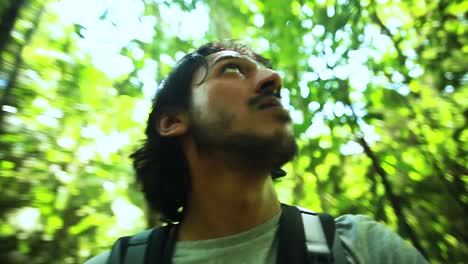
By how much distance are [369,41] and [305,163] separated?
44.3 inches

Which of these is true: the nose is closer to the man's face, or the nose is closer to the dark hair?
the man's face

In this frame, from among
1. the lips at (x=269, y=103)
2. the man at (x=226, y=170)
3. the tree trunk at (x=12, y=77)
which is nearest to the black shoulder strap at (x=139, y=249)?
the man at (x=226, y=170)

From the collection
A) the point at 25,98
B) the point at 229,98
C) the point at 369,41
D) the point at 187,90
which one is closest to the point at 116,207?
the point at 25,98

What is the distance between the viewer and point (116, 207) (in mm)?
2889

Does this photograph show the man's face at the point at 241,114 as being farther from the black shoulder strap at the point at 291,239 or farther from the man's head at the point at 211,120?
the black shoulder strap at the point at 291,239

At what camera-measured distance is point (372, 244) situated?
135cm

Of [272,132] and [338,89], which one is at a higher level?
[338,89]

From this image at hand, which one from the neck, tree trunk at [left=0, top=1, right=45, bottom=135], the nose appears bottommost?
the neck

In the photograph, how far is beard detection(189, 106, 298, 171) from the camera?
5.23 feet

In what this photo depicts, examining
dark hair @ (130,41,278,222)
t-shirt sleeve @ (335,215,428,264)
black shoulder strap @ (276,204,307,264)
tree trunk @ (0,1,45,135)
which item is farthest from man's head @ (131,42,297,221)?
tree trunk @ (0,1,45,135)

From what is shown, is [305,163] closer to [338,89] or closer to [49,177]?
[338,89]

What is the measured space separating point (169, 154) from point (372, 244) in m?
1.16

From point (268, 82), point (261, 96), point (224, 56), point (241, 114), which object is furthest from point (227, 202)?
point (224, 56)

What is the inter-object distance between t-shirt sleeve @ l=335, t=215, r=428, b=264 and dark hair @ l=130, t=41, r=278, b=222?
2.89 feet
